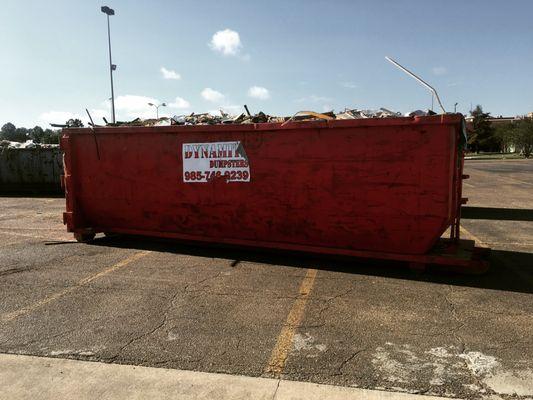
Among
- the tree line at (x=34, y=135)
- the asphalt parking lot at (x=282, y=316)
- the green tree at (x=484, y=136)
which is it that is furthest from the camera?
the green tree at (x=484, y=136)

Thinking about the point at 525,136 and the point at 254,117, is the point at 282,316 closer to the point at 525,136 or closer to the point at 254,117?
the point at 254,117

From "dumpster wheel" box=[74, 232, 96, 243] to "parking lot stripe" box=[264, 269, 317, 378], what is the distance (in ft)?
14.9

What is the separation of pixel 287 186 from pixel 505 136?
75.0 metres

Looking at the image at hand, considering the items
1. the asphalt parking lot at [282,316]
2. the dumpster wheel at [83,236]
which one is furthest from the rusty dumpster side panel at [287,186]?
the asphalt parking lot at [282,316]

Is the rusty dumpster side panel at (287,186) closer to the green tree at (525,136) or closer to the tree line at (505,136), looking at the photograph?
the tree line at (505,136)

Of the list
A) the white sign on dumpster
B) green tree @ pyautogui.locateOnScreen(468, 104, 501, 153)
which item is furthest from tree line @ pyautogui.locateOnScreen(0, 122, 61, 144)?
green tree @ pyautogui.locateOnScreen(468, 104, 501, 153)

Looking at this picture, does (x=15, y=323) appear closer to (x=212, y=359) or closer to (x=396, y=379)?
(x=212, y=359)

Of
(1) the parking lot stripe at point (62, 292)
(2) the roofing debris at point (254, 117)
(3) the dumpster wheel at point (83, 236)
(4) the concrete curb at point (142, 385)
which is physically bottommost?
(4) the concrete curb at point (142, 385)

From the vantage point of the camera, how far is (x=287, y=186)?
6512 millimetres

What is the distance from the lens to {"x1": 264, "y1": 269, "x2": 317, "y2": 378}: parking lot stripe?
349cm

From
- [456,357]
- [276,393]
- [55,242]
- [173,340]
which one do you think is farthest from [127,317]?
[55,242]

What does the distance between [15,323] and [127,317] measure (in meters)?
1.09

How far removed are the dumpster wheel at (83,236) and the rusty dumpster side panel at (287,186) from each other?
0.12m

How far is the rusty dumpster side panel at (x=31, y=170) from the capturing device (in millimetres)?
17172
